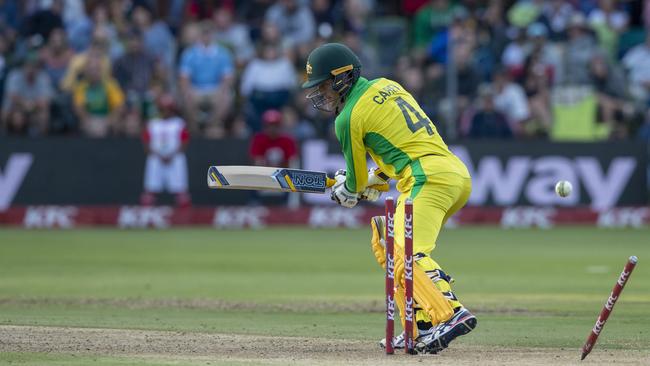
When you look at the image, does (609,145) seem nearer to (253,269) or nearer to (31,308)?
(253,269)

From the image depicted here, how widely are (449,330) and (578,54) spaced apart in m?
13.6

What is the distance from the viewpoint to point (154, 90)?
1988 cm

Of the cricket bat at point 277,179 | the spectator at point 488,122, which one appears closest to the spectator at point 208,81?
the spectator at point 488,122

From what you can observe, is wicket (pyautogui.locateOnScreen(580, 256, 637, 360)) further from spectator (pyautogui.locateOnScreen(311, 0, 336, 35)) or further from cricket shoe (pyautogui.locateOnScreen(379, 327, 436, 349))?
spectator (pyautogui.locateOnScreen(311, 0, 336, 35))

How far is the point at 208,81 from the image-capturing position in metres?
19.9

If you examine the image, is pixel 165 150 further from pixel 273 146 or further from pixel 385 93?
pixel 385 93

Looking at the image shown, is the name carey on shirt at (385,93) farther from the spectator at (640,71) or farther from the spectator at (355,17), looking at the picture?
the spectator at (640,71)

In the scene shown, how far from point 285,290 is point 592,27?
10.7 m

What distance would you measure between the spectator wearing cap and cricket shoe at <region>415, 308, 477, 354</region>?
11894 mm

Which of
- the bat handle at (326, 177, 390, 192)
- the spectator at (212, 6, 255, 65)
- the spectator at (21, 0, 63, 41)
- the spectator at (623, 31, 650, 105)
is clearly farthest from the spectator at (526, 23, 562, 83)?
the bat handle at (326, 177, 390, 192)

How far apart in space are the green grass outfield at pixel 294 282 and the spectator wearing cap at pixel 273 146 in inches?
44.1

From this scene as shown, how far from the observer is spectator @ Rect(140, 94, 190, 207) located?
19281 millimetres

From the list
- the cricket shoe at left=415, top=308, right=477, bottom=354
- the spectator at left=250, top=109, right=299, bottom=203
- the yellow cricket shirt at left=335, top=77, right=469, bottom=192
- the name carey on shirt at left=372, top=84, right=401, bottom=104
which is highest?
the name carey on shirt at left=372, top=84, right=401, bottom=104

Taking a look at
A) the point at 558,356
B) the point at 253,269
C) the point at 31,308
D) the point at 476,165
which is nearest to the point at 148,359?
the point at 558,356
